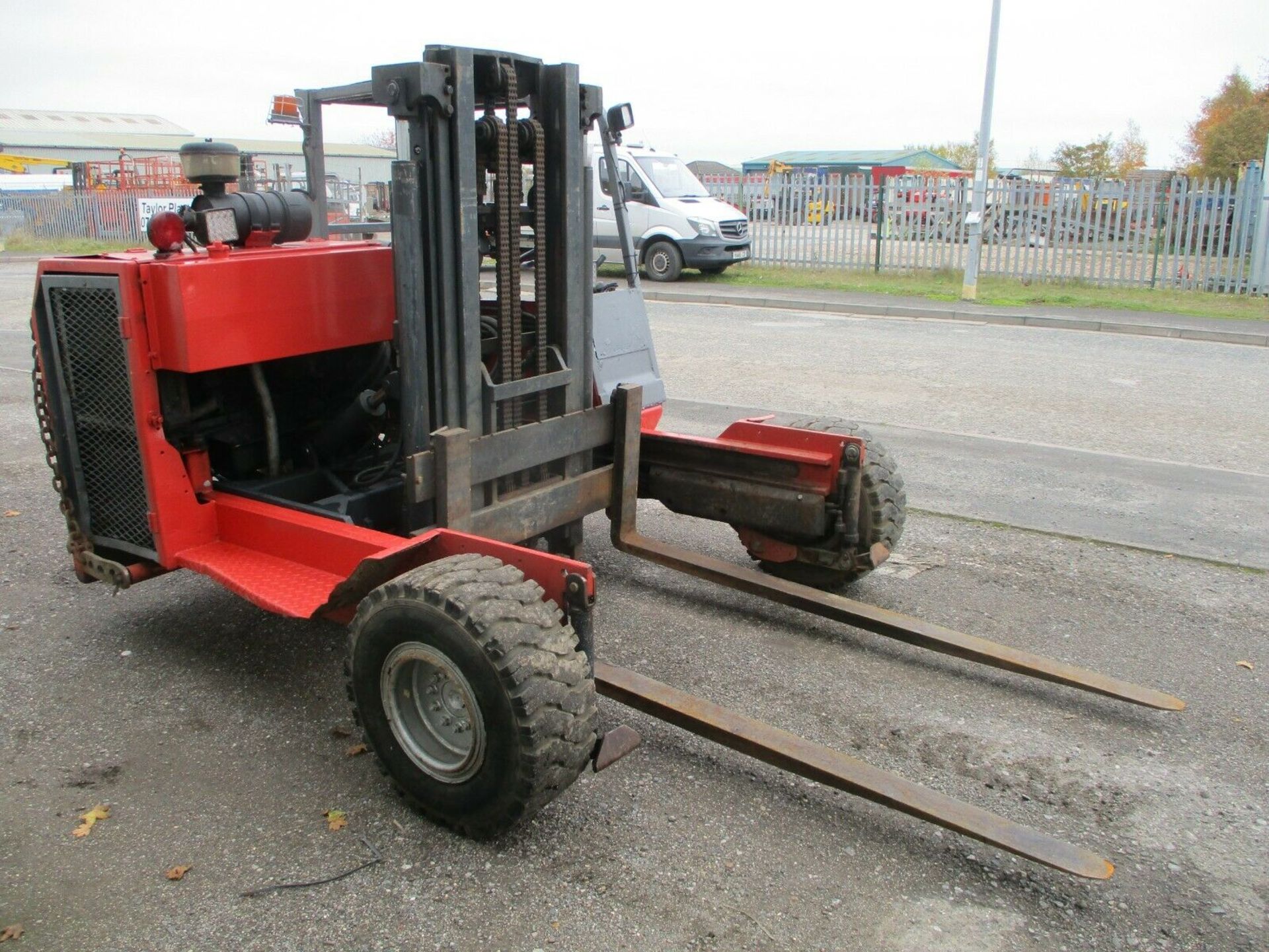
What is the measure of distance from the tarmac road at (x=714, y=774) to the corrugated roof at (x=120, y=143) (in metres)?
54.7

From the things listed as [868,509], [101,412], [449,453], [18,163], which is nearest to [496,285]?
[449,453]

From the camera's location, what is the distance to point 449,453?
13.2 ft

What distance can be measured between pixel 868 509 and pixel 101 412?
131 inches

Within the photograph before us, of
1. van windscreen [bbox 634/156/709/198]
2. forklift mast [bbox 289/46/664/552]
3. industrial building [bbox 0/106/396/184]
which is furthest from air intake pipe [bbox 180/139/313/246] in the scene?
industrial building [bbox 0/106/396/184]

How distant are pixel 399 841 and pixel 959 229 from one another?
21.7 m

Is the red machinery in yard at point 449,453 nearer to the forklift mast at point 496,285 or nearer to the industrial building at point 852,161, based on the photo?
the forklift mast at point 496,285

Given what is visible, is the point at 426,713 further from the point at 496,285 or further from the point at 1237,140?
the point at 1237,140

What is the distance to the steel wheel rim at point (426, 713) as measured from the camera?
345 centimetres

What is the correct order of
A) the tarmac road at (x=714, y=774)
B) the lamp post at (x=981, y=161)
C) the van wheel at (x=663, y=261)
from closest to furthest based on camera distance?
the tarmac road at (x=714, y=774) → the lamp post at (x=981, y=161) → the van wheel at (x=663, y=261)

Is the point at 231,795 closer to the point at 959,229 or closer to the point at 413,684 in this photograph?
the point at 413,684

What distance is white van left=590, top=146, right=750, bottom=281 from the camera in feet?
70.0

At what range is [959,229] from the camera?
22828 millimetres

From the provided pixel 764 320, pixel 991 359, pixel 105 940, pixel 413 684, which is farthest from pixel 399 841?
pixel 764 320

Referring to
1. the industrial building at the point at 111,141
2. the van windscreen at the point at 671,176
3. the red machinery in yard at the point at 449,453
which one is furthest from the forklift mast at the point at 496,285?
the industrial building at the point at 111,141
